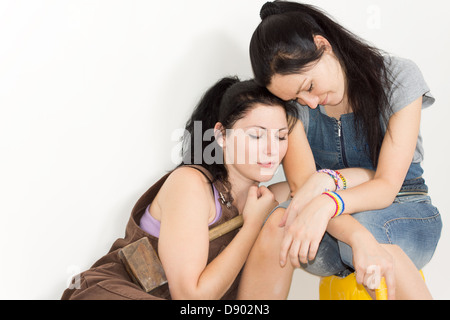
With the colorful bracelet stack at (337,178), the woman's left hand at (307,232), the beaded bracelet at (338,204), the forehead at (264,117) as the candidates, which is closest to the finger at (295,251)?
the woman's left hand at (307,232)

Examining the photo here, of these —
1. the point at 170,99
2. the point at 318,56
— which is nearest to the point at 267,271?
the point at 318,56

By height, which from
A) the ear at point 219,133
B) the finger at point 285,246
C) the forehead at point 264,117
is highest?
the forehead at point 264,117

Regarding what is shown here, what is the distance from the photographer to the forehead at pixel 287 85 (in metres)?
1.24

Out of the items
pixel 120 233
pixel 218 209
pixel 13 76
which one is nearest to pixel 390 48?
pixel 218 209

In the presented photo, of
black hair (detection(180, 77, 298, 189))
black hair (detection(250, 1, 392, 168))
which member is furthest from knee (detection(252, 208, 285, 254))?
black hair (detection(250, 1, 392, 168))

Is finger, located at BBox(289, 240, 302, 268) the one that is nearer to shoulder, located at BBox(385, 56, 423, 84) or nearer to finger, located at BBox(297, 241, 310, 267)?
finger, located at BBox(297, 241, 310, 267)

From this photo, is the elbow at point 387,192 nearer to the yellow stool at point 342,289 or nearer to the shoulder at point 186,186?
the yellow stool at point 342,289

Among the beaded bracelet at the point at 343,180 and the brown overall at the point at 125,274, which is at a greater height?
the beaded bracelet at the point at 343,180

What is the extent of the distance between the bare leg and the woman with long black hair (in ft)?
0.08

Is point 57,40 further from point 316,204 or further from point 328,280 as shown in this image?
point 328,280

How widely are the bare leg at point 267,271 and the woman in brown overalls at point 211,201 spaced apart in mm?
46

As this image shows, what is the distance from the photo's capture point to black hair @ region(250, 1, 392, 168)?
4.02 ft

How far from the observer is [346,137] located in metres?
1.39

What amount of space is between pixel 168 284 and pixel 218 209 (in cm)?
23
